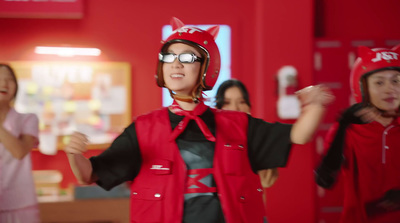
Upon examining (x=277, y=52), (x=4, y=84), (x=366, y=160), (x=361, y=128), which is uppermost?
(x=277, y=52)

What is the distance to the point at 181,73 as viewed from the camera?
6.27 ft

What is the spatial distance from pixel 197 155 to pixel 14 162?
1606mm

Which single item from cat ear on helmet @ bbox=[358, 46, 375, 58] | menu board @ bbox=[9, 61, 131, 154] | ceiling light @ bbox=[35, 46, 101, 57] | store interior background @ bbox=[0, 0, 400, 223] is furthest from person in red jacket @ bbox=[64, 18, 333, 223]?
ceiling light @ bbox=[35, 46, 101, 57]

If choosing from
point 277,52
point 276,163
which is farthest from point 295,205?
point 276,163

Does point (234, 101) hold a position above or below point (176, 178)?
above

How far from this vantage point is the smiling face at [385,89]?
8.17 feet

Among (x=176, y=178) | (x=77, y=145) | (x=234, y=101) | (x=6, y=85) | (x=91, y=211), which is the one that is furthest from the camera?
(x=91, y=211)

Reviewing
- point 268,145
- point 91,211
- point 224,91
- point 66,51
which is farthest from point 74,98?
point 268,145

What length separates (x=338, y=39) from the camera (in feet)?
17.8

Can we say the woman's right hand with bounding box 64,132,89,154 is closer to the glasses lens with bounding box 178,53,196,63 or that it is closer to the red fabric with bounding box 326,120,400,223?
the glasses lens with bounding box 178,53,196,63

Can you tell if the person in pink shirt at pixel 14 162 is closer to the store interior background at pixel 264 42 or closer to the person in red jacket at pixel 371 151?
the person in red jacket at pixel 371 151

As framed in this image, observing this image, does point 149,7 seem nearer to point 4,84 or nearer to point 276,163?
point 4,84

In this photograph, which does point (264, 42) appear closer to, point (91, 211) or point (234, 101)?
point (234, 101)

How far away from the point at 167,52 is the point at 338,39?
156 inches
